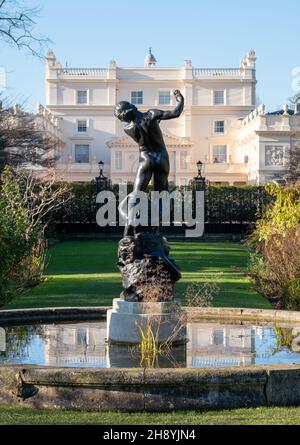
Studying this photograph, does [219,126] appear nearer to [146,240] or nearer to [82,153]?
[82,153]

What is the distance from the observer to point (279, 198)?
22859 mm

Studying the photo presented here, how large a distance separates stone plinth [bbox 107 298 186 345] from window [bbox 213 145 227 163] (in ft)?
229

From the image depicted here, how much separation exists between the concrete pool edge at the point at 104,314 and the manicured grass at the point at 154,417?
509cm

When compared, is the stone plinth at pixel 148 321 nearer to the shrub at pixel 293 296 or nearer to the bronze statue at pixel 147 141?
the bronze statue at pixel 147 141

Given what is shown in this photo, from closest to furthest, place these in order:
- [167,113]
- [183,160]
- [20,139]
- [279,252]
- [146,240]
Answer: [167,113] < [146,240] < [279,252] < [20,139] < [183,160]

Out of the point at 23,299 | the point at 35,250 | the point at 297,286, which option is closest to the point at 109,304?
the point at 23,299

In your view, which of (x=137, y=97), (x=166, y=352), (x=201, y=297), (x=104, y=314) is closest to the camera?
(x=166, y=352)

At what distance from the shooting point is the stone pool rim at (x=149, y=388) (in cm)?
776

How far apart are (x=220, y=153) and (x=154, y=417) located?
7363cm

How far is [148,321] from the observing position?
10.4 meters

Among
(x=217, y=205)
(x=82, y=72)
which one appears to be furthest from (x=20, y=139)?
(x=82, y=72)

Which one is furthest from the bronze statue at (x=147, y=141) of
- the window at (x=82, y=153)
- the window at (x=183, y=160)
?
the window at (x=82, y=153)
